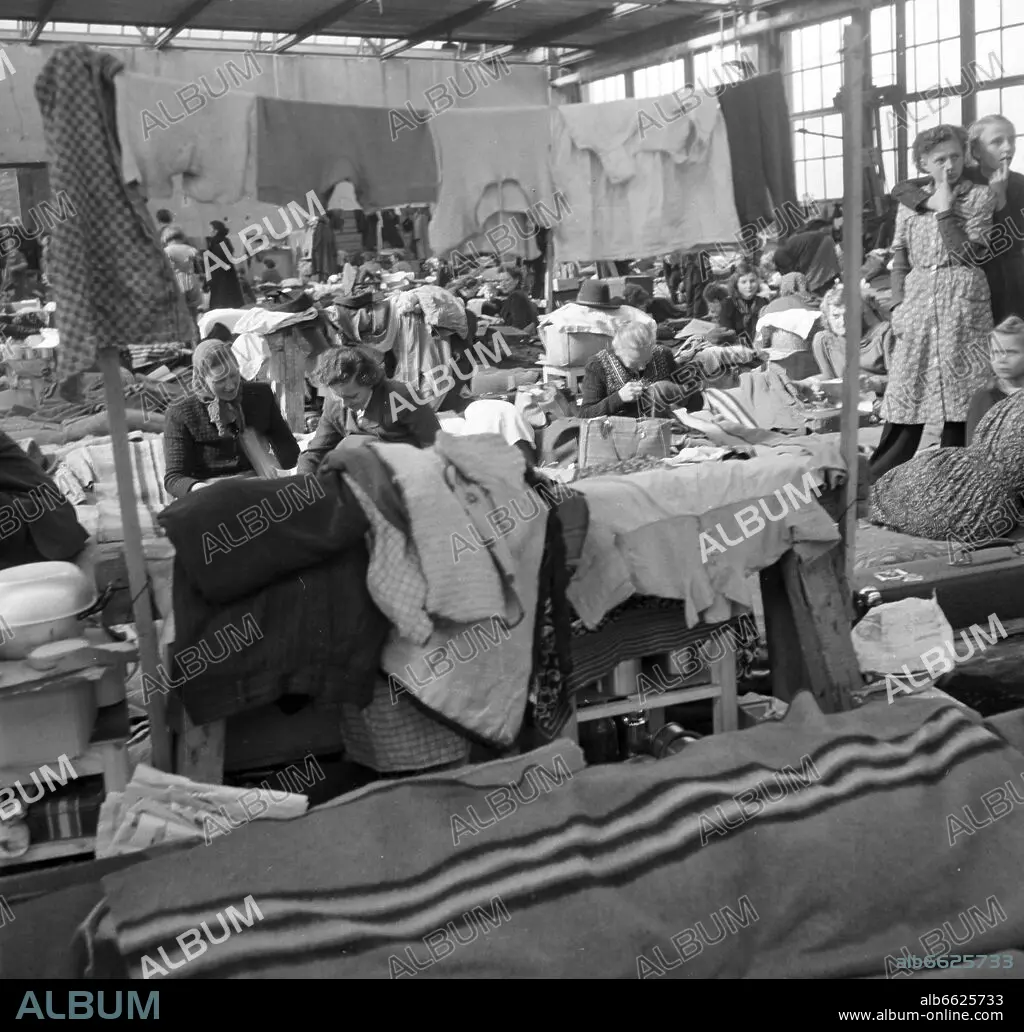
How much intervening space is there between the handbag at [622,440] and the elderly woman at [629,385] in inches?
42.0

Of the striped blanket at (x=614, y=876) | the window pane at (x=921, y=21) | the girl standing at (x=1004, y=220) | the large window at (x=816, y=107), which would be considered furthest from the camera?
the large window at (x=816, y=107)

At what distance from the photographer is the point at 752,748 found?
10.3ft

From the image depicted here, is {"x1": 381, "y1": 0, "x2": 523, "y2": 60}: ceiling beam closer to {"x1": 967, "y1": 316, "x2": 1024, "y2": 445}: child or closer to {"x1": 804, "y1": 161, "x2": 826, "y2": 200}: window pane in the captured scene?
{"x1": 967, "y1": 316, "x2": 1024, "y2": 445}: child

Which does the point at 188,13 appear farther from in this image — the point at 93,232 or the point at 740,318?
the point at 93,232

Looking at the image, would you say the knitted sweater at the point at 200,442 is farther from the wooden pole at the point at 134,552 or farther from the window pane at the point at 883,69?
the window pane at the point at 883,69

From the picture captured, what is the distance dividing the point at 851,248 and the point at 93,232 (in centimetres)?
237

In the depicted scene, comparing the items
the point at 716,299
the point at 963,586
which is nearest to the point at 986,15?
the point at 716,299

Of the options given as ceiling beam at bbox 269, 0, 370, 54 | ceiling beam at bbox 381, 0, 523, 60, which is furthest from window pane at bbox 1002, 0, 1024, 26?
ceiling beam at bbox 269, 0, 370, 54

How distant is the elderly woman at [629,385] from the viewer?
21.2 ft

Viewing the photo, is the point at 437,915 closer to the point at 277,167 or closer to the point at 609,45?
the point at 277,167

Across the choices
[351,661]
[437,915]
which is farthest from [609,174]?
[437,915]

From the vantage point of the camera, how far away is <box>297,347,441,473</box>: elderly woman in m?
5.23

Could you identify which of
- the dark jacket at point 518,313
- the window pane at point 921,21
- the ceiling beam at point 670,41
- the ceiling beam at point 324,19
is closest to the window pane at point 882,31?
the window pane at point 921,21
